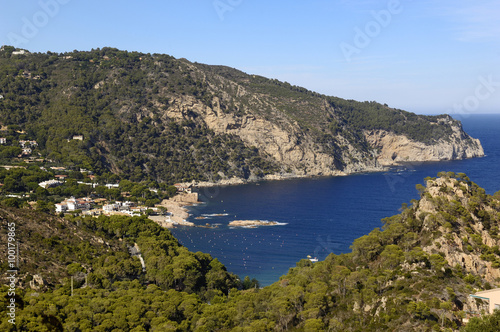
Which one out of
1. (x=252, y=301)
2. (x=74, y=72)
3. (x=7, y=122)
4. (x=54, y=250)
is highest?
(x=74, y=72)

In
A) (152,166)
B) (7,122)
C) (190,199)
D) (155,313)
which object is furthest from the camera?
(152,166)

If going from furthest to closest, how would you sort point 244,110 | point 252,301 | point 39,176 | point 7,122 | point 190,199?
point 244,110 < point 7,122 < point 190,199 < point 39,176 < point 252,301

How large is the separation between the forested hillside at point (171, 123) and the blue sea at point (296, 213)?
14.1m

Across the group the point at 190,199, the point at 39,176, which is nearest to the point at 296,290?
the point at 39,176

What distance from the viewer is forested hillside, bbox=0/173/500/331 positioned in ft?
103

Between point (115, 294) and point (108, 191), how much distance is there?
59012 mm

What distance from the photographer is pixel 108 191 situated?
307ft

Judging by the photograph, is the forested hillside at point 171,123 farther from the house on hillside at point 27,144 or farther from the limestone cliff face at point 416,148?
the house on hillside at point 27,144

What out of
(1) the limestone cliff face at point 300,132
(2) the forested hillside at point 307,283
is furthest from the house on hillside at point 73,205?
(1) the limestone cliff face at point 300,132

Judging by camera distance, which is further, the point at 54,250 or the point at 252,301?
the point at 54,250

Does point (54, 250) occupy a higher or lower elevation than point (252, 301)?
higher

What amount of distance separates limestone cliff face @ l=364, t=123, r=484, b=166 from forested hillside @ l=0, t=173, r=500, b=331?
130 metres

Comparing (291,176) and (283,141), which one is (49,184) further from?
(283,141)

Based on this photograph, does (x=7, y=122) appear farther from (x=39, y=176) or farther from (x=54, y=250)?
(x=54, y=250)
